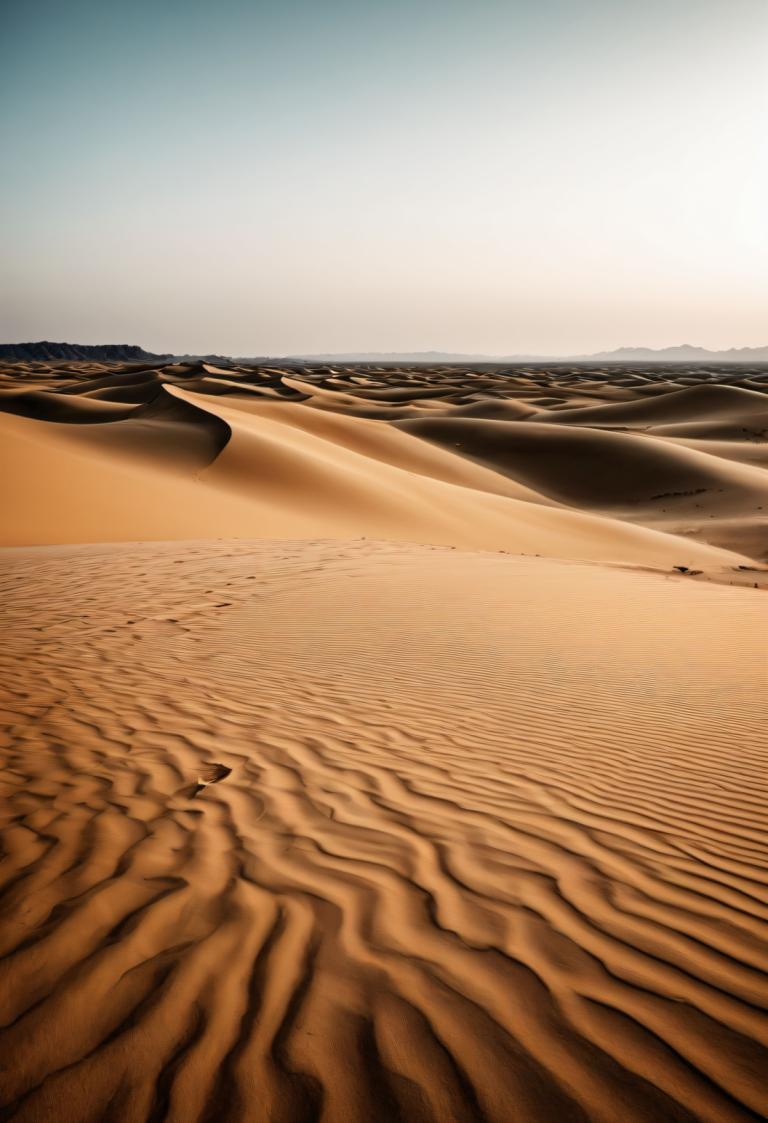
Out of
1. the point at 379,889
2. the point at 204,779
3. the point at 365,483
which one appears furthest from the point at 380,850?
the point at 365,483

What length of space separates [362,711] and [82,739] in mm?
1871

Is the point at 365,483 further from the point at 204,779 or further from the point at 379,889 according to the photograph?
the point at 379,889

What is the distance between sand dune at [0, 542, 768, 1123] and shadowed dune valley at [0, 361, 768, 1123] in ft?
0.04

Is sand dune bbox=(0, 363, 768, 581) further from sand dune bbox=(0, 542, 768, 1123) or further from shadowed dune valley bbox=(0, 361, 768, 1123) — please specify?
sand dune bbox=(0, 542, 768, 1123)

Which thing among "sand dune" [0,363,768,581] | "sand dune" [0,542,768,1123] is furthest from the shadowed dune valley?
"sand dune" [0,363,768,581]

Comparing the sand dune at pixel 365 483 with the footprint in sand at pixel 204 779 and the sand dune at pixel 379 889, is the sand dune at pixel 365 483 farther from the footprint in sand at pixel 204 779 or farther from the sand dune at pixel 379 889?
the footprint in sand at pixel 204 779

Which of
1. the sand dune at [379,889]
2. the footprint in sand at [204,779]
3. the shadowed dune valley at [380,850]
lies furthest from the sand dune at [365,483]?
the footprint in sand at [204,779]

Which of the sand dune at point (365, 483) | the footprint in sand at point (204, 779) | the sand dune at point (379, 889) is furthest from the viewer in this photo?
the sand dune at point (365, 483)

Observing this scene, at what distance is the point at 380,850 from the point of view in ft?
9.67

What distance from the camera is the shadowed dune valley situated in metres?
1.82

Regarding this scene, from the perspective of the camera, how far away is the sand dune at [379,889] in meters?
1.80

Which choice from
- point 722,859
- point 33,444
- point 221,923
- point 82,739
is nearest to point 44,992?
point 221,923

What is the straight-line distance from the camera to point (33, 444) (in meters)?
19.1

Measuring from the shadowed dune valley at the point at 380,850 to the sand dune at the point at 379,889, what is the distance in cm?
1
